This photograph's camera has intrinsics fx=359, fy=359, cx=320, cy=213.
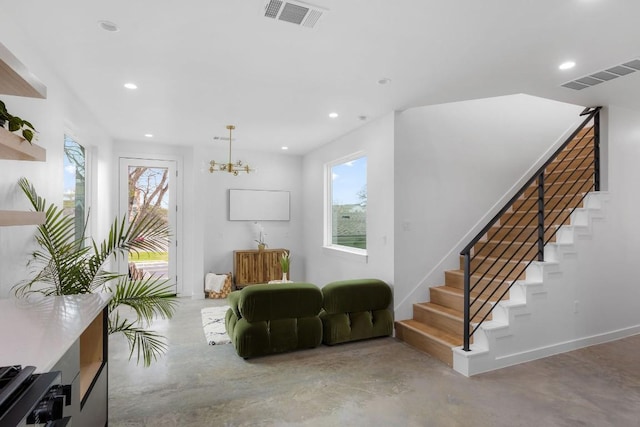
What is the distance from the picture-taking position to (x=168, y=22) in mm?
2266

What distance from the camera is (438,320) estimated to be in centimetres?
386

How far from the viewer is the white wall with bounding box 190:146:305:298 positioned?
613 centimetres

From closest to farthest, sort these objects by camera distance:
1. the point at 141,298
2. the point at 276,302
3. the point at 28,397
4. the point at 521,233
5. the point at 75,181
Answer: the point at 28,397 → the point at 141,298 → the point at 276,302 → the point at 75,181 → the point at 521,233

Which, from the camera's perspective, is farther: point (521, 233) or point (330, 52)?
point (521, 233)

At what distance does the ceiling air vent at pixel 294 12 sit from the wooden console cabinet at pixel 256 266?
457cm

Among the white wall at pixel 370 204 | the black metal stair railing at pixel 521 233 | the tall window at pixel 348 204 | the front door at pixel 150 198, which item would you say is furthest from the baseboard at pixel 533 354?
the front door at pixel 150 198

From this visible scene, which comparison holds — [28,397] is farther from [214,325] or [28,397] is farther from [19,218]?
[214,325]

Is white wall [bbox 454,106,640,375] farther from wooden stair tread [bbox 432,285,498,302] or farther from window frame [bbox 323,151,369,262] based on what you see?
window frame [bbox 323,151,369,262]

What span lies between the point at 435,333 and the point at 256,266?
3478 mm

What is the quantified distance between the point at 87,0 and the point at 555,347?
4.73 meters

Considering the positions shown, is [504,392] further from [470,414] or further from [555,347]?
[555,347]

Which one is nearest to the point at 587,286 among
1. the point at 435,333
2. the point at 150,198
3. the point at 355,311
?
the point at 435,333

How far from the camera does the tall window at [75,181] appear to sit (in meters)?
3.81

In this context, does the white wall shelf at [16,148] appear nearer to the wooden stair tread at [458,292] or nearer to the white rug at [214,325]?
the white rug at [214,325]
